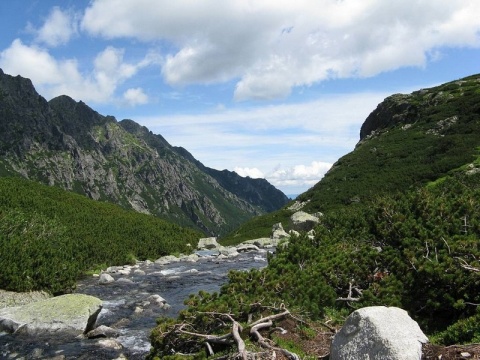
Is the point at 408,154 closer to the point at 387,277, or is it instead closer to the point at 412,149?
the point at 412,149

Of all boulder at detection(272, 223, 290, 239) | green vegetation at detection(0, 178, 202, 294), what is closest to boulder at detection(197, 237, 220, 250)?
green vegetation at detection(0, 178, 202, 294)

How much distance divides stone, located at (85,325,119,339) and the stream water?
0.34 m

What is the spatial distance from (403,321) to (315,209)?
2519 inches

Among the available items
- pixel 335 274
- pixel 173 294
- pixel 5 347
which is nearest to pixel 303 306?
pixel 335 274

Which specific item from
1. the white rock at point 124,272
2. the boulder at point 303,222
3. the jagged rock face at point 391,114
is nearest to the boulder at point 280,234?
the boulder at point 303,222

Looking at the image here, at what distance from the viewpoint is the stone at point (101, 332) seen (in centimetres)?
1773

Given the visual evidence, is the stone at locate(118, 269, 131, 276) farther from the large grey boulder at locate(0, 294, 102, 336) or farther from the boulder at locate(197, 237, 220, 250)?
the boulder at locate(197, 237, 220, 250)

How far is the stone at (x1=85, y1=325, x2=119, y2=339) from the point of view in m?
17.7

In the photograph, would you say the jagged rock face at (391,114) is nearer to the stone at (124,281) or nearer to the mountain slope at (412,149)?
the mountain slope at (412,149)

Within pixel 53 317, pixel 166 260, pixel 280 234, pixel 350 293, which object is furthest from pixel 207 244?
pixel 350 293

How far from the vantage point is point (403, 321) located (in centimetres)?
938

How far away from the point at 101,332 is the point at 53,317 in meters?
2.39

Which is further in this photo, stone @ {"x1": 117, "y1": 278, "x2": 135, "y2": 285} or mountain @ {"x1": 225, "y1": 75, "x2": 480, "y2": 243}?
mountain @ {"x1": 225, "y1": 75, "x2": 480, "y2": 243}

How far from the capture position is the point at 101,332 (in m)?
18.1
